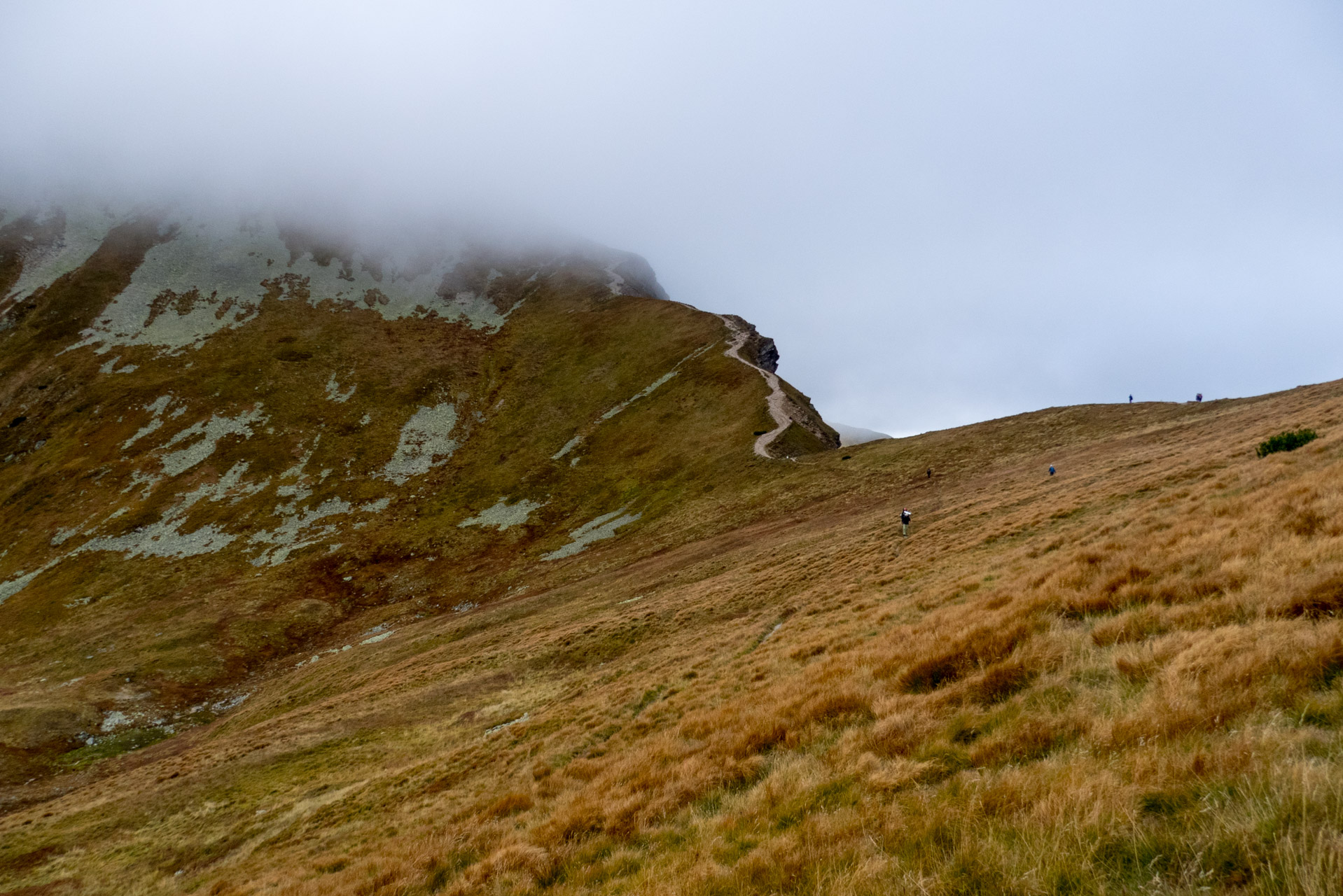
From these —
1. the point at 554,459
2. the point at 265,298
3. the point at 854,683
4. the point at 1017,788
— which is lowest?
the point at 854,683

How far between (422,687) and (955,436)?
169ft

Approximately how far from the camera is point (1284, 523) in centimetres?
1049

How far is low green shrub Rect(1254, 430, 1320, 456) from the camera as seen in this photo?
62.2ft

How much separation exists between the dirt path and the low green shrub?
4197 cm

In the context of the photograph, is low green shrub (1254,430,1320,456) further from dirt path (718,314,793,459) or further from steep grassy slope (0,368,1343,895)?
dirt path (718,314,793,459)

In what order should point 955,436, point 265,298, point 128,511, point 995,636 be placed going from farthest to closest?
1. point 265,298
2. point 128,511
3. point 955,436
4. point 995,636

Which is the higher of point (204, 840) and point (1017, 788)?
point (1017, 788)

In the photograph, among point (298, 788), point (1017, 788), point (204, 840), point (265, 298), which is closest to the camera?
point (1017, 788)

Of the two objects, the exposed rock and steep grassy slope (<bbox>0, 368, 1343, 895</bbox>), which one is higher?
the exposed rock

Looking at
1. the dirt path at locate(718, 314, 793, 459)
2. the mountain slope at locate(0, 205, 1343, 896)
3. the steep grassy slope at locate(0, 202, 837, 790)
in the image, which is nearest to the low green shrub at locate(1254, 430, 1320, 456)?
the mountain slope at locate(0, 205, 1343, 896)

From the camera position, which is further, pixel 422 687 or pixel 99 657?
pixel 99 657

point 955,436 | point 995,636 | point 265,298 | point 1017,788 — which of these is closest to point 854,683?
point 995,636

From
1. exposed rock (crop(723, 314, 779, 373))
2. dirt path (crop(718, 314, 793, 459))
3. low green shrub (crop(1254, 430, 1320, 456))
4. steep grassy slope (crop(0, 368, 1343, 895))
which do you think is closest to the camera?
steep grassy slope (crop(0, 368, 1343, 895))

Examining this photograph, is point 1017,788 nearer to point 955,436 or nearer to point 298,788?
point 298,788
